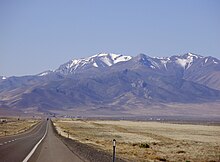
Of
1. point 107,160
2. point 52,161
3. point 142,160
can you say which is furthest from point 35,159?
point 142,160

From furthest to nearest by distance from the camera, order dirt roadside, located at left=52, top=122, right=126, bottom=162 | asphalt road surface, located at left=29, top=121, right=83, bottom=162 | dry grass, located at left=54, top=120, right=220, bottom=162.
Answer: dry grass, located at left=54, top=120, right=220, bottom=162
dirt roadside, located at left=52, top=122, right=126, bottom=162
asphalt road surface, located at left=29, top=121, right=83, bottom=162

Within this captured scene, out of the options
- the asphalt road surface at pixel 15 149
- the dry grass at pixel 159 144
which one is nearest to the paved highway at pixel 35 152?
the asphalt road surface at pixel 15 149

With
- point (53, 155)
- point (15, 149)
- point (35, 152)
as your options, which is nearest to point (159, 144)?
point (15, 149)

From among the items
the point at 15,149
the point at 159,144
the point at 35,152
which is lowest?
the point at 35,152

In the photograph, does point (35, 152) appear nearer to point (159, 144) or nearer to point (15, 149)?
point (15, 149)

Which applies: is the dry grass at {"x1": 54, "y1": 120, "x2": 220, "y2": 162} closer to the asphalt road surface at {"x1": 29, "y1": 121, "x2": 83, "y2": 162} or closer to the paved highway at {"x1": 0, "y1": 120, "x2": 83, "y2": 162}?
the asphalt road surface at {"x1": 29, "y1": 121, "x2": 83, "y2": 162}

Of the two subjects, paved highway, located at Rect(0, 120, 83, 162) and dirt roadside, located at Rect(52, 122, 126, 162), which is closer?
paved highway, located at Rect(0, 120, 83, 162)

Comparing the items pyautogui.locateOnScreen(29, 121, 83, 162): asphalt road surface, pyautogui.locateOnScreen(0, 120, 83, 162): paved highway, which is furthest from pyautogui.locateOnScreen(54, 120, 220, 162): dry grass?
pyautogui.locateOnScreen(0, 120, 83, 162): paved highway

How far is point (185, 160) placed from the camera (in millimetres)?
34938

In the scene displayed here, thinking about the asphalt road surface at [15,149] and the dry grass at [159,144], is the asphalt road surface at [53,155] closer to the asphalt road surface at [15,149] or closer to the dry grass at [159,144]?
the asphalt road surface at [15,149]

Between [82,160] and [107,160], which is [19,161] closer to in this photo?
[82,160]

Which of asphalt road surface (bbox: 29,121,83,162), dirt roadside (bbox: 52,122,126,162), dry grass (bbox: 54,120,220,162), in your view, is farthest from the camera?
dry grass (bbox: 54,120,220,162)

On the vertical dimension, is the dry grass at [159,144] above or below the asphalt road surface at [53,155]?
above

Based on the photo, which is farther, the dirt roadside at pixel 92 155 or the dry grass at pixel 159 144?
the dry grass at pixel 159 144
